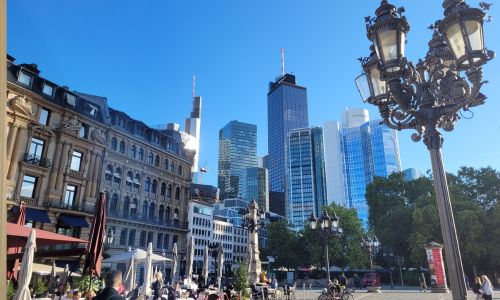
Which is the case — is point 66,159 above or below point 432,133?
above

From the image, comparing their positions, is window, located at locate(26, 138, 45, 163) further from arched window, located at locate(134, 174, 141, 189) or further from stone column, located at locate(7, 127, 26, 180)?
arched window, located at locate(134, 174, 141, 189)

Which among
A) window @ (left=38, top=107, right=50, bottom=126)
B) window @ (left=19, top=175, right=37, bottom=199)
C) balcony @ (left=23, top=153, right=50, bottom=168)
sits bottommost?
window @ (left=19, top=175, right=37, bottom=199)

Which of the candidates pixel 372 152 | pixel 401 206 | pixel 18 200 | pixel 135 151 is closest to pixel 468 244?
pixel 401 206

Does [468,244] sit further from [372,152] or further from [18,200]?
[372,152]

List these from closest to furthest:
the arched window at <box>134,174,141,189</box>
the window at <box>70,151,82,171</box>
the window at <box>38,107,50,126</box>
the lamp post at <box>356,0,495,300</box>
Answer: the lamp post at <box>356,0,495,300</box> → the window at <box>38,107,50,126</box> → the window at <box>70,151,82,171</box> → the arched window at <box>134,174,141,189</box>

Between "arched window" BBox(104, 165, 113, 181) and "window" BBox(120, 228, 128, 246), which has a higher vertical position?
"arched window" BBox(104, 165, 113, 181)

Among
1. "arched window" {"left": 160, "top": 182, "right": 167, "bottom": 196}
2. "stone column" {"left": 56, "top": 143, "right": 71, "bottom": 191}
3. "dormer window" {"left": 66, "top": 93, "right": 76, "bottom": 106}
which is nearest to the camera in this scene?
"stone column" {"left": 56, "top": 143, "right": 71, "bottom": 191}

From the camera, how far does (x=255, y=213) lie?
22.3 metres

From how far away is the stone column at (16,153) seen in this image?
26617mm

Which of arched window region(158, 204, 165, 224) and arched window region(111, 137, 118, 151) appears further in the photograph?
arched window region(158, 204, 165, 224)

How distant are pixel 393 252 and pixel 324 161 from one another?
436 ft

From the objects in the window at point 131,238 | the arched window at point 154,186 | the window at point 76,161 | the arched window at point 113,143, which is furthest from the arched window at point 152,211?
the window at point 76,161

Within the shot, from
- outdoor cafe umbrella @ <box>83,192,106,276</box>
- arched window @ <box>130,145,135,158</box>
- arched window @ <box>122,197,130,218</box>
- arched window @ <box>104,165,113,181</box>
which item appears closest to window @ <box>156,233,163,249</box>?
arched window @ <box>122,197,130,218</box>

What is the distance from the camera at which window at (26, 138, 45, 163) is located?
28695 millimetres
